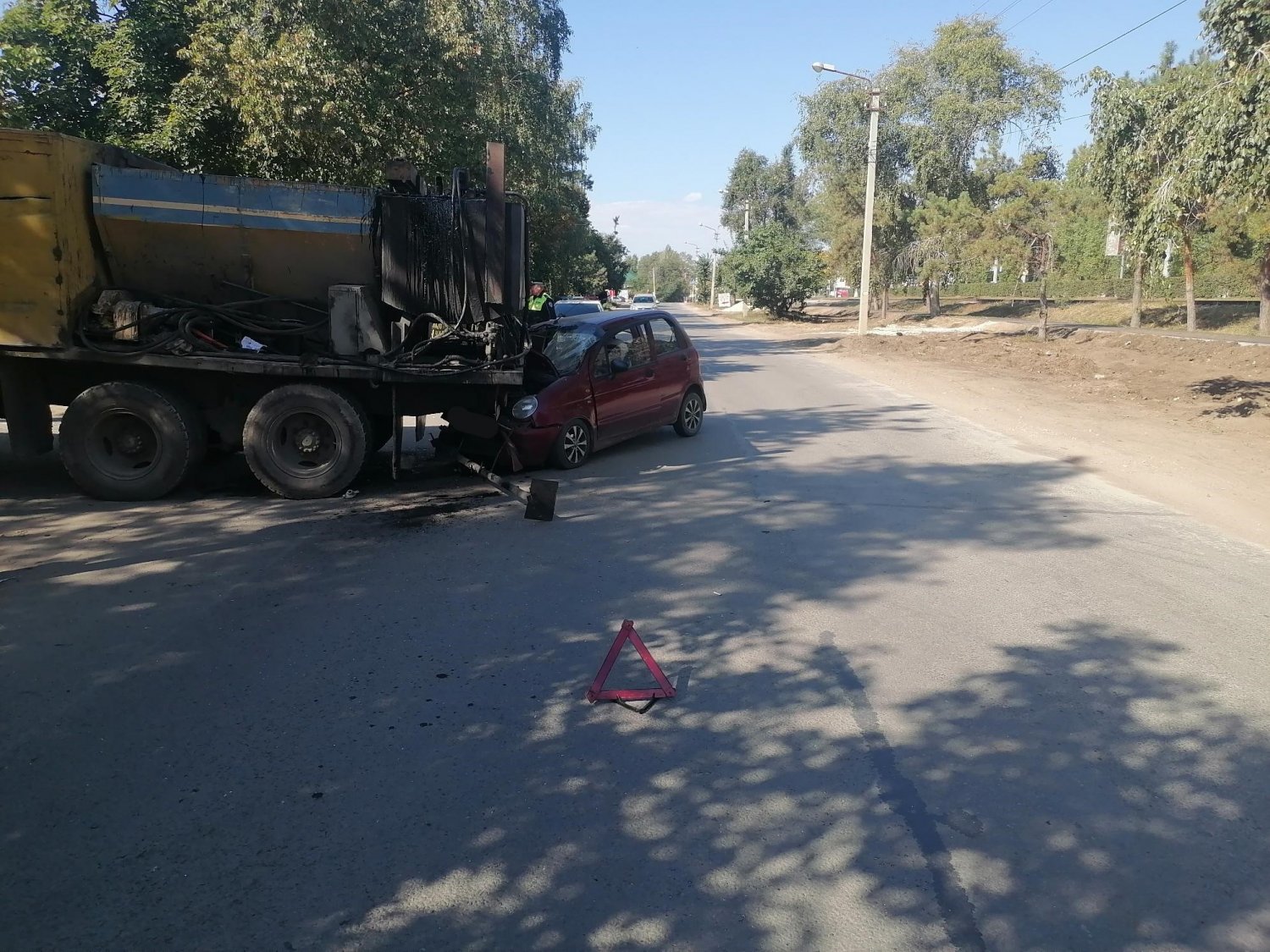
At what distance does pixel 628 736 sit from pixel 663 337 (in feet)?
28.7

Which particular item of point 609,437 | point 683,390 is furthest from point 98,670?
point 683,390

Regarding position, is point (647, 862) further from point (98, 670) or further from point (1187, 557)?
point (1187, 557)

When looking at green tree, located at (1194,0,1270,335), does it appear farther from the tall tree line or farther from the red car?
the red car

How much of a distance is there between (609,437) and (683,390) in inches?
73.1

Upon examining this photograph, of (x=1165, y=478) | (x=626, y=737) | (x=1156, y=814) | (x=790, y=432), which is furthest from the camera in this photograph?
(x=790, y=432)

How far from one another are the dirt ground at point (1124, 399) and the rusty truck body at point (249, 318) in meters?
7.30

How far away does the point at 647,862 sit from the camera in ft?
11.8

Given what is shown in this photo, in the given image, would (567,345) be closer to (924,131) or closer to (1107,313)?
(924,131)

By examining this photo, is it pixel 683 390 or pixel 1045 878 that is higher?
pixel 683 390

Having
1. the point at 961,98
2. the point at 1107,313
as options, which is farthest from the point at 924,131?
the point at 1107,313

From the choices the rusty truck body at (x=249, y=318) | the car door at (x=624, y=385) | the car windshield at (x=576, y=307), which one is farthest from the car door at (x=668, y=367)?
the car windshield at (x=576, y=307)

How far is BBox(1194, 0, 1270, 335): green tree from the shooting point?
39.3ft

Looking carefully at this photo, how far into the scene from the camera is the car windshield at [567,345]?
11.1 meters

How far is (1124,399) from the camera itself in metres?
18.8
